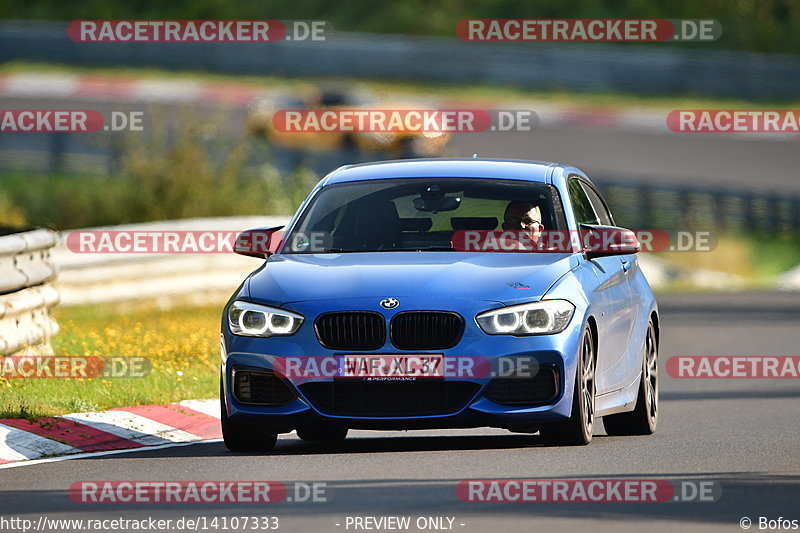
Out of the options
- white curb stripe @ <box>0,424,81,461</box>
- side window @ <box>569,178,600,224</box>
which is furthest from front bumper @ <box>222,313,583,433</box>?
side window @ <box>569,178,600,224</box>

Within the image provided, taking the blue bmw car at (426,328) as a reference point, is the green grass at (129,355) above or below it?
below

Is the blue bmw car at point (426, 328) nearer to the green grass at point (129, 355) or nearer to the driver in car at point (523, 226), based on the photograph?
the driver in car at point (523, 226)

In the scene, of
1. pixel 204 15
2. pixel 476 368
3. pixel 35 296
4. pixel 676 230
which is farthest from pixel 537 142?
pixel 476 368

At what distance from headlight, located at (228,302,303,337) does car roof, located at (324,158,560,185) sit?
1.60 meters

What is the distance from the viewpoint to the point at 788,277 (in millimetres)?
31250

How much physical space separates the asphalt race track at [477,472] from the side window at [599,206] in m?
1.49

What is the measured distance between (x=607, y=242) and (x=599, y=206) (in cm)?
173

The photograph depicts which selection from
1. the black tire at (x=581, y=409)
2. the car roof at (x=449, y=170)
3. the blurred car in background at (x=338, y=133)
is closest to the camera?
the black tire at (x=581, y=409)

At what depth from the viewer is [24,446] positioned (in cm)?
1093

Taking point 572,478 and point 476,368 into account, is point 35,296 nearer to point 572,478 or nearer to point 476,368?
point 476,368

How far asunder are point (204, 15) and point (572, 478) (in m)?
53.5

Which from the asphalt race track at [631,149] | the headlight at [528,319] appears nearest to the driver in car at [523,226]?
the headlight at [528,319]

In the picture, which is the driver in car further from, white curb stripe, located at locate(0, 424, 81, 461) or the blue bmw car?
white curb stripe, located at locate(0, 424, 81, 461)

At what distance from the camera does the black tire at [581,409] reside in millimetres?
10523
